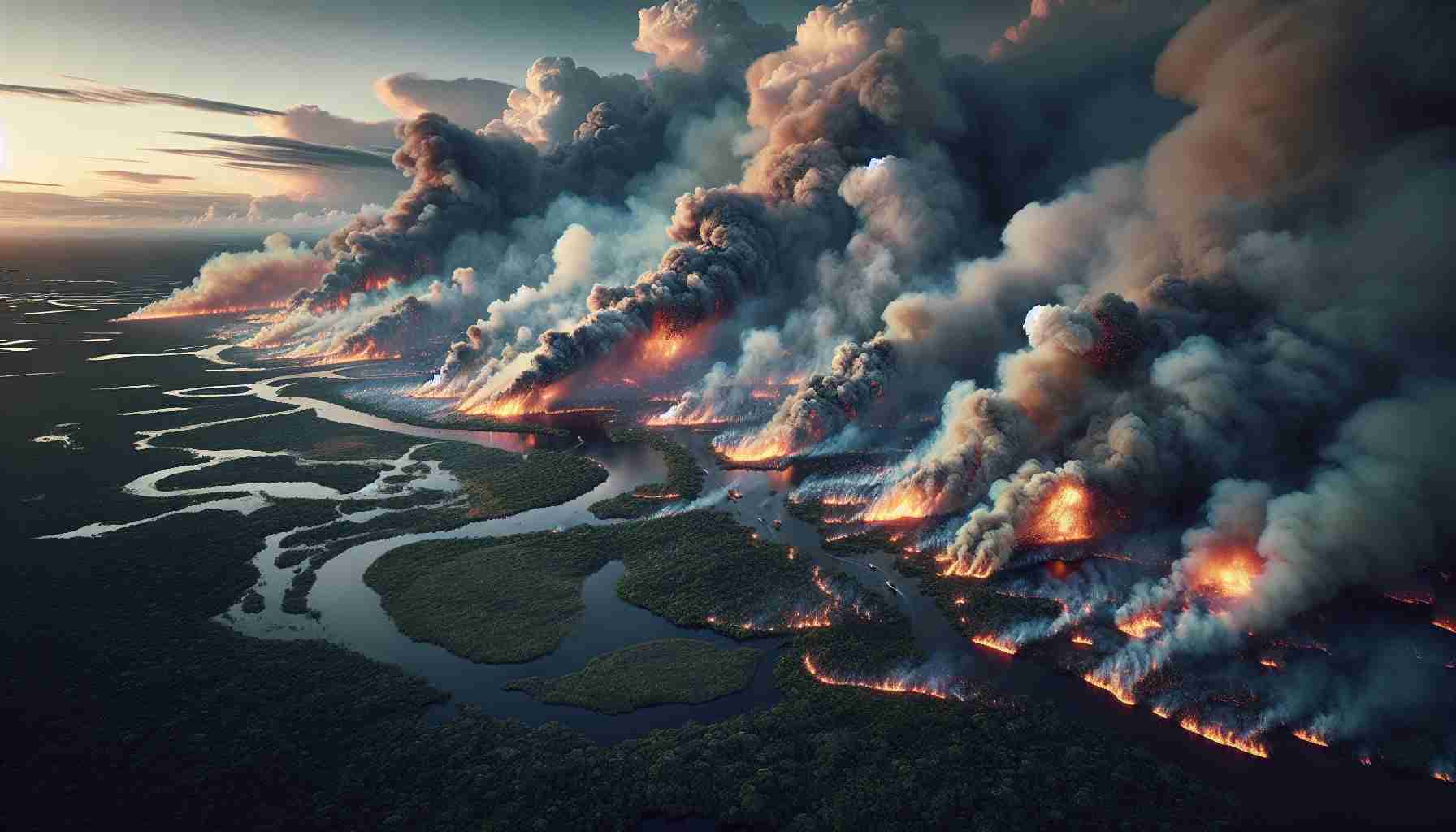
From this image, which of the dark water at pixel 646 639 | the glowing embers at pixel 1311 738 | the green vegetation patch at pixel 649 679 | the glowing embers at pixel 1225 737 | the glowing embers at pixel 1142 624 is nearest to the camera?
the dark water at pixel 646 639

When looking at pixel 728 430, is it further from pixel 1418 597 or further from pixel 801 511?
pixel 1418 597

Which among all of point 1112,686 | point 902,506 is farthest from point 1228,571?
point 902,506

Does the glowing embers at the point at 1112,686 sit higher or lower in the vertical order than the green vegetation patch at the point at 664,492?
lower

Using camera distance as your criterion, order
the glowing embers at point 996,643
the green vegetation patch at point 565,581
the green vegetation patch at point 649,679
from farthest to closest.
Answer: the green vegetation patch at point 565,581
the glowing embers at point 996,643
the green vegetation patch at point 649,679

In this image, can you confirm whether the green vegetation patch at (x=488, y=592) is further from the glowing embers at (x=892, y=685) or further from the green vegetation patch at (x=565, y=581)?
the glowing embers at (x=892, y=685)

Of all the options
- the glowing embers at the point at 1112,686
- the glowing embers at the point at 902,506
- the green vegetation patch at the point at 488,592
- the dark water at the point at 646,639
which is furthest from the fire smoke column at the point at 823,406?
the glowing embers at the point at 1112,686

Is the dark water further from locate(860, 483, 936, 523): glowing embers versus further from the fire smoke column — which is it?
the fire smoke column

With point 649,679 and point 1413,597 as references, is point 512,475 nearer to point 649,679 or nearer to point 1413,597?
point 649,679

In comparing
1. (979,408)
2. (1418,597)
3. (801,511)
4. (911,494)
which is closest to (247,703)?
(801,511)
